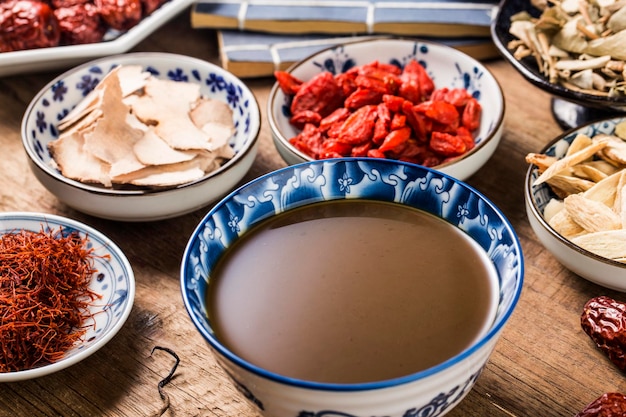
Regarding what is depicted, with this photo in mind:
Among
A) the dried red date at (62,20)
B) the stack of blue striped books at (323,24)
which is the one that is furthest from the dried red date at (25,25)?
the stack of blue striped books at (323,24)

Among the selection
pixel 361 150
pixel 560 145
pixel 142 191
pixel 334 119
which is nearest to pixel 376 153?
pixel 361 150

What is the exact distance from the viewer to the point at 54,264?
4.61 feet

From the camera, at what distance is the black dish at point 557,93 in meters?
1.66

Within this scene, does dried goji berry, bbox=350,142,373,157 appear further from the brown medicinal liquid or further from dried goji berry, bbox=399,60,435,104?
the brown medicinal liquid

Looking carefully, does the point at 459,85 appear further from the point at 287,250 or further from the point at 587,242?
the point at 287,250

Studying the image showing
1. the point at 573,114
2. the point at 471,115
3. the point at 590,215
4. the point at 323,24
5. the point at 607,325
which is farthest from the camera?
the point at 323,24

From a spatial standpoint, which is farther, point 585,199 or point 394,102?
point 394,102

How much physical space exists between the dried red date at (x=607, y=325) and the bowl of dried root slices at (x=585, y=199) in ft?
0.15

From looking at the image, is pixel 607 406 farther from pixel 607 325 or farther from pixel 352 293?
pixel 352 293

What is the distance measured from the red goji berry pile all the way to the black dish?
14 cm

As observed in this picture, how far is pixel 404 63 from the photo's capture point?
6.42ft

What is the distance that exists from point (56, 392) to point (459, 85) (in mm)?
1207

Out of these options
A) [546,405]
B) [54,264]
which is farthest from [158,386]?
[546,405]

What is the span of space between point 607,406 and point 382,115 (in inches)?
31.4
